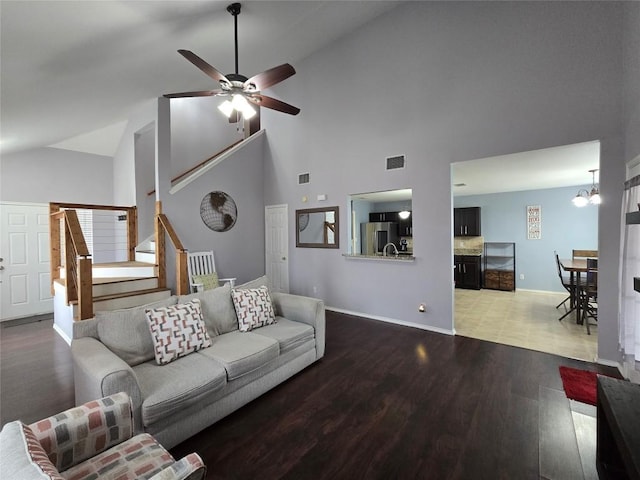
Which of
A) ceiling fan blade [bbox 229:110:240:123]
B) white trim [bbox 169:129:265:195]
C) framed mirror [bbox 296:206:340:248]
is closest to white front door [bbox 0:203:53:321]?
white trim [bbox 169:129:265:195]

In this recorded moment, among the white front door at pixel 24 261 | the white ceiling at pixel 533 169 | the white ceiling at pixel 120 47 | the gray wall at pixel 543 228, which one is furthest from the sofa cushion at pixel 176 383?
the gray wall at pixel 543 228

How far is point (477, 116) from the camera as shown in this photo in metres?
3.71

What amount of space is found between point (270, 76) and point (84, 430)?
9.95ft

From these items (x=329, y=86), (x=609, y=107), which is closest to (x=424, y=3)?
(x=329, y=86)

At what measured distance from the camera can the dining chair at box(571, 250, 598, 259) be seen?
586 centimetres

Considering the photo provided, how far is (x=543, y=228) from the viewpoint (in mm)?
6520

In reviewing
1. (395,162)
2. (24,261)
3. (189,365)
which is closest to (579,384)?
(395,162)

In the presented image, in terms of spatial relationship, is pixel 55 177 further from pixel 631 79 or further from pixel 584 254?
pixel 584 254

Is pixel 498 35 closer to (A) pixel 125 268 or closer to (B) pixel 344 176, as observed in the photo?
(B) pixel 344 176

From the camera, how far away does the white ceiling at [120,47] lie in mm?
2193

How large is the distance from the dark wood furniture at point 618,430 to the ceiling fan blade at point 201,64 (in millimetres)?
3726

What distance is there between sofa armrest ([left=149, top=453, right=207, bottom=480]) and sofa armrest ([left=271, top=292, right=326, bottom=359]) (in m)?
2.15

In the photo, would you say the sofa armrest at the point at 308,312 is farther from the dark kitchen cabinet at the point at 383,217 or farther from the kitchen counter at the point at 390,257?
the dark kitchen cabinet at the point at 383,217

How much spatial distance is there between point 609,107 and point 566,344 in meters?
2.70
